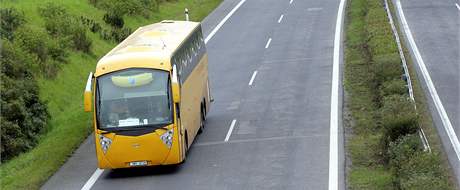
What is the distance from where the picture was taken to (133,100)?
2081cm

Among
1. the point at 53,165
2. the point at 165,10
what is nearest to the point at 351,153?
the point at 53,165

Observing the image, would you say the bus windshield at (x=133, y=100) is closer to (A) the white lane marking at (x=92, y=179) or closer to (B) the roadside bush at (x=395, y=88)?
(A) the white lane marking at (x=92, y=179)

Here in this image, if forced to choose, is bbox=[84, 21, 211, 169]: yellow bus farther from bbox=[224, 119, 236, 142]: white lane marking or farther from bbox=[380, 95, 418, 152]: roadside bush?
bbox=[380, 95, 418, 152]: roadside bush

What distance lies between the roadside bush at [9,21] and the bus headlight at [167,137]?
1196cm

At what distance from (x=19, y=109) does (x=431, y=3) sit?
31.2 m

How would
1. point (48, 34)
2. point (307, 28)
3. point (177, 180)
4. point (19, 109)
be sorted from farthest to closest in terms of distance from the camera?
point (307, 28) < point (48, 34) < point (19, 109) < point (177, 180)

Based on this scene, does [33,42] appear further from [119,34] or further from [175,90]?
[175,90]

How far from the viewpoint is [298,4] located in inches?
2064

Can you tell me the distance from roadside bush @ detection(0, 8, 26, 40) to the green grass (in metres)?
0.84

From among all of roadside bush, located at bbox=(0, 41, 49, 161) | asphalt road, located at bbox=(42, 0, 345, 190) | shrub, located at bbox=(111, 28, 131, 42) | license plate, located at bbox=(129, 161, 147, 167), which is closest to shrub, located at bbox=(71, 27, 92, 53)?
shrub, located at bbox=(111, 28, 131, 42)

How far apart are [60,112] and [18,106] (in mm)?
3972

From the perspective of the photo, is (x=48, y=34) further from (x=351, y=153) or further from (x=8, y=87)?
(x=351, y=153)

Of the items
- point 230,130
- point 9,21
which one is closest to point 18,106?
point 230,130

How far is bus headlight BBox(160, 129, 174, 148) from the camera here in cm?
2072
